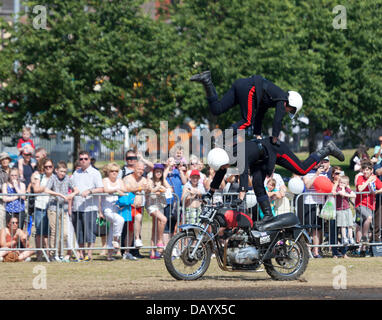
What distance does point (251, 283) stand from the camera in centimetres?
1238

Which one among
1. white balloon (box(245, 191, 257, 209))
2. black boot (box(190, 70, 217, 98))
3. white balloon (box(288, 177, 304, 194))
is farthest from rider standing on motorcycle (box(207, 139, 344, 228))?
white balloon (box(288, 177, 304, 194))

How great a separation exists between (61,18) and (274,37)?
959 cm

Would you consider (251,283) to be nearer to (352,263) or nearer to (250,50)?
(352,263)

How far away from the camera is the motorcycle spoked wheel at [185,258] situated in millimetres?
12180

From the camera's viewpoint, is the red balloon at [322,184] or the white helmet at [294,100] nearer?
the white helmet at [294,100]

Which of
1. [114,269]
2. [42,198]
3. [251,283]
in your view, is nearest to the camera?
[251,283]

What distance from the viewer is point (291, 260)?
12.8m

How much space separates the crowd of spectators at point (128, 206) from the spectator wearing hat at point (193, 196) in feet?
0.06

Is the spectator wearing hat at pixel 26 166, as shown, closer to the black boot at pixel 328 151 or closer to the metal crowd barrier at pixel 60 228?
the metal crowd barrier at pixel 60 228

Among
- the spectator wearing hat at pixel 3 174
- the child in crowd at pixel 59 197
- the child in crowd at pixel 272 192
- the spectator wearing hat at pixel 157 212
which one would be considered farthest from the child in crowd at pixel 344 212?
the spectator wearing hat at pixel 3 174

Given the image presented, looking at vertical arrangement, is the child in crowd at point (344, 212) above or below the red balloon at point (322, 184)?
below
